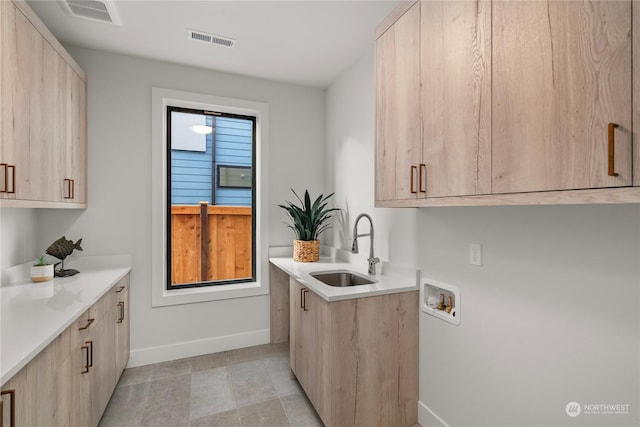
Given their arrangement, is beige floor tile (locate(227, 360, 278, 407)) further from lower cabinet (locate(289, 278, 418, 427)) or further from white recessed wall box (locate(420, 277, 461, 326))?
white recessed wall box (locate(420, 277, 461, 326))

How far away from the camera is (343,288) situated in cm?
175

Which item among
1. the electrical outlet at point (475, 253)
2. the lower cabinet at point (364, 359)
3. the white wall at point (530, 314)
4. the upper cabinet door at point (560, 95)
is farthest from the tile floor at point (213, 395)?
the upper cabinet door at point (560, 95)

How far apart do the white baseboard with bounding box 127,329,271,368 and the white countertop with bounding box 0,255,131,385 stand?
30.8 inches

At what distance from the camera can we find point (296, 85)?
3.07 meters

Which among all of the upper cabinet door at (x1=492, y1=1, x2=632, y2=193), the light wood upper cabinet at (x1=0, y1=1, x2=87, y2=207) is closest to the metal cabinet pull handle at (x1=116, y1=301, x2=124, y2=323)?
the light wood upper cabinet at (x1=0, y1=1, x2=87, y2=207)

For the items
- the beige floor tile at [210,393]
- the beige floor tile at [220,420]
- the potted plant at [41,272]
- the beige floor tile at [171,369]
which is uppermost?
the potted plant at [41,272]

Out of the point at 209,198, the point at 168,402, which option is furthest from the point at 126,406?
the point at 209,198

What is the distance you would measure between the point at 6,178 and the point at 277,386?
2037 millimetres

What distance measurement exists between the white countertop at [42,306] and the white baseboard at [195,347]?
783 millimetres

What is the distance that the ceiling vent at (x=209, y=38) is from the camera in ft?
7.07

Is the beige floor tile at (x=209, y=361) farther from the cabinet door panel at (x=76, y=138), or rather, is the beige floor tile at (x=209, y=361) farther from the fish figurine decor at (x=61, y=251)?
the cabinet door panel at (x=76, y=138)

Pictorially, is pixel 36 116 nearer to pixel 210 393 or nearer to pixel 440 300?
pixel 210 393

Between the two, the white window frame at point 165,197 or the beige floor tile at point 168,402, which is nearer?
the beige floor tile at point 168,402

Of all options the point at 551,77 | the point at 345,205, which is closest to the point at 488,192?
the point at 551,77
